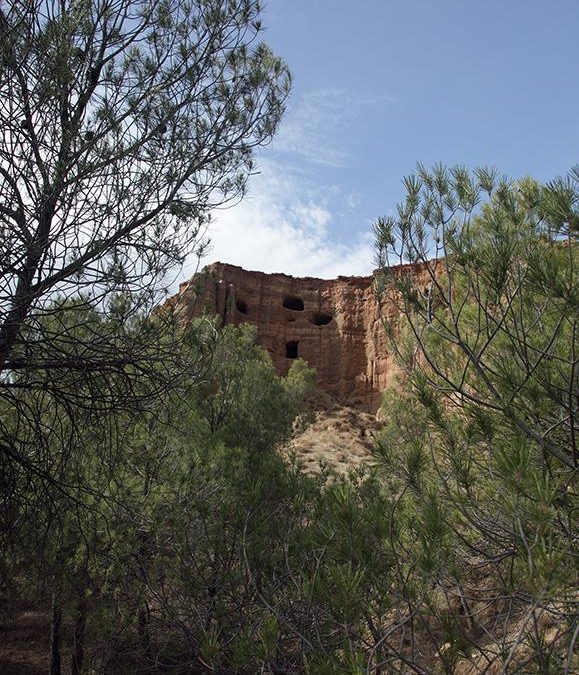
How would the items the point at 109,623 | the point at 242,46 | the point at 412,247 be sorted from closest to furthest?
the point at 412,247 < the point at 242,46 < the point at 109,623

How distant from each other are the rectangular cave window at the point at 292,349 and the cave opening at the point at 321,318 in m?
1.65

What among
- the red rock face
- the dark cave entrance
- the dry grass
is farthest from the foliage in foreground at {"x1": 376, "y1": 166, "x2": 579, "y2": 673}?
the dark cave entrance

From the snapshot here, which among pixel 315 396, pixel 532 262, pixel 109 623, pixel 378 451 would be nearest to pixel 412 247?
pixel 532 262

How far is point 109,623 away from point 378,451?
4.99 m

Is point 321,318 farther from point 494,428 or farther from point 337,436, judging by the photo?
point 494,428

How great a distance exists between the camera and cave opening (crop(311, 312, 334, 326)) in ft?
99.0

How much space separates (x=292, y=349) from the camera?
2956 centimetres

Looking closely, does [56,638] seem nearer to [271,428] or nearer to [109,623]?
[109,623]

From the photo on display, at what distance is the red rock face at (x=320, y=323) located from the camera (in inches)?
1090

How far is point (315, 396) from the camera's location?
26.5 metres

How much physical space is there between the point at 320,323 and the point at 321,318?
0.26 metres

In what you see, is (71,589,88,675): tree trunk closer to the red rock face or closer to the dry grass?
the dry grass

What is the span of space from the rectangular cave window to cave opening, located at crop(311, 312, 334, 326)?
1647mm

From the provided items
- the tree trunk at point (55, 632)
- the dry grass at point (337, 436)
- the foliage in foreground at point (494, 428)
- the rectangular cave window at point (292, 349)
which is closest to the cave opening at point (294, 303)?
the rectangular cave window at point (292, 349)
